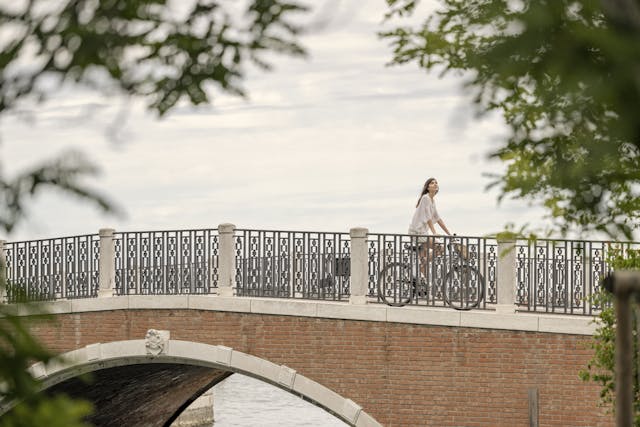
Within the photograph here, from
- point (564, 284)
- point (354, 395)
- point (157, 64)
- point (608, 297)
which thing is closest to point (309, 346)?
point (354, 395)

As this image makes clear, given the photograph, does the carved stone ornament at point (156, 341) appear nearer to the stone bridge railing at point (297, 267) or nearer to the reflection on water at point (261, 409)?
the stone bridge railing at point (297, 267)

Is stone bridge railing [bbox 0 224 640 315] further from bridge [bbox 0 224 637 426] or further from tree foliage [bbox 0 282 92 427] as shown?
tree foliage [bbox 0 282 92 427]

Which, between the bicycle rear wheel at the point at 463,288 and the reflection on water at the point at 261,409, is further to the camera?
the reflection on water at the point at 261,409

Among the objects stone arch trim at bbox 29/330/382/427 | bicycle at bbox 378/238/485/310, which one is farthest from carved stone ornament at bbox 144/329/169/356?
bicycle at bbox 378/238/485/310

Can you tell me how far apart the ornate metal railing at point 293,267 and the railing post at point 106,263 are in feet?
8.07

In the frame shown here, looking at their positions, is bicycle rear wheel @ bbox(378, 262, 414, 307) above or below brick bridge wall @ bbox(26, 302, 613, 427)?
above

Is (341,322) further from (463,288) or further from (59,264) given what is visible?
(59,264)

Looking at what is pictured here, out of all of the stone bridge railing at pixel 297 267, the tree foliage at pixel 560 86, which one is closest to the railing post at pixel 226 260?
the stone bridge railing at pixel 297 267

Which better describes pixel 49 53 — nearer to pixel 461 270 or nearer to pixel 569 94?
pixel 569 94

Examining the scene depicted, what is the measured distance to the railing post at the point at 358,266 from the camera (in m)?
17.8

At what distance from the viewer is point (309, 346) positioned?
59.2ft

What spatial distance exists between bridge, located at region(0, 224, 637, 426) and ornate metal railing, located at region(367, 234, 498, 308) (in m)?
0.03

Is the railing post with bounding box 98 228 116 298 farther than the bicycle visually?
Yes

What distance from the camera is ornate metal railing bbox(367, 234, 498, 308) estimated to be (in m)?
17.1
